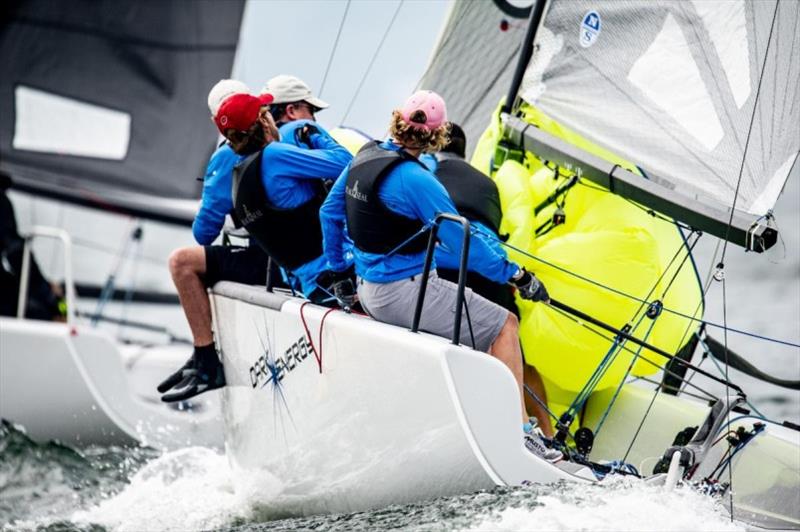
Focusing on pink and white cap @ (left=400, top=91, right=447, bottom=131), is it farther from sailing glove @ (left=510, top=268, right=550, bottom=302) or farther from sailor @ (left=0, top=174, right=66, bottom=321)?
sailor @ (left=0, top=174, right=66, bottom=321)

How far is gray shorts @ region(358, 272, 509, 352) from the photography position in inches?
114

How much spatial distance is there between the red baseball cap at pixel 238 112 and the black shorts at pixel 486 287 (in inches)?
28.2

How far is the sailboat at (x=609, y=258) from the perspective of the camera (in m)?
3.02

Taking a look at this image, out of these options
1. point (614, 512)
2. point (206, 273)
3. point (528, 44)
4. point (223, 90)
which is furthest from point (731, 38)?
point (206, 273)

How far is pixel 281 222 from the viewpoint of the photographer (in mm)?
3441

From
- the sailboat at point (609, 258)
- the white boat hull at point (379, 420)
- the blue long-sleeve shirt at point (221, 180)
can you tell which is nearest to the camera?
the white boat hull at point (379, 420)

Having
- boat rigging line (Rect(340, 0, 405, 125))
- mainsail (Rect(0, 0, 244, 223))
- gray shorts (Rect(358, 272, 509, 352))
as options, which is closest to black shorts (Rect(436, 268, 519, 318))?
gray shorts (Rect(358, 272, 509, 352))

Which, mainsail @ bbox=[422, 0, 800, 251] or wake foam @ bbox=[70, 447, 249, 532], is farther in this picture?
wake foam @ bbox=[70, 447, 249, 532]

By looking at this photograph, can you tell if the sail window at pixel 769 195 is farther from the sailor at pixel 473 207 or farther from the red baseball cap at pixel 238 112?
the red baseball cap at pixel 238 112

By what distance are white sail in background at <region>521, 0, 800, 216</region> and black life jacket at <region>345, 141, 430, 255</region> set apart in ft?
2.99

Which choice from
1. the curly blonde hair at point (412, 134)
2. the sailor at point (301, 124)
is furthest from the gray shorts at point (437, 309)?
the curly blonde hair at point (412, 134)

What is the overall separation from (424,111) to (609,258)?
0.92 metres

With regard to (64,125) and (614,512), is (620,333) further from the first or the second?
(64,125)

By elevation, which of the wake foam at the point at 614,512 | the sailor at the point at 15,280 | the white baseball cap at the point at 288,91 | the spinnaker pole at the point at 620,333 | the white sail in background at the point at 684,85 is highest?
the white sail in background at the point at 684,85
